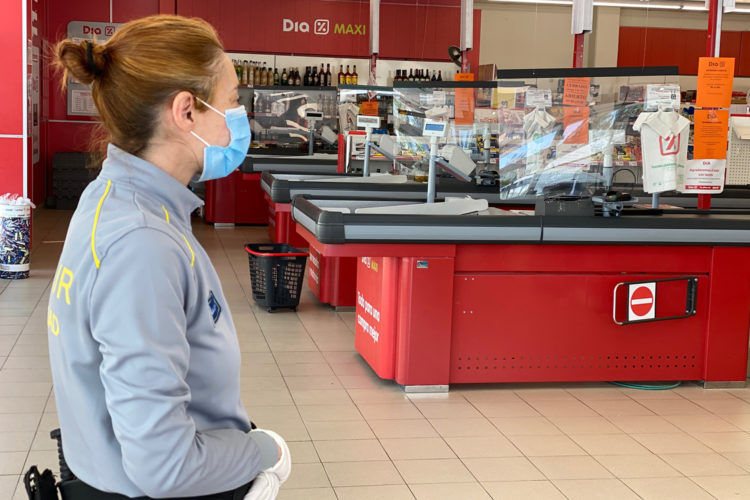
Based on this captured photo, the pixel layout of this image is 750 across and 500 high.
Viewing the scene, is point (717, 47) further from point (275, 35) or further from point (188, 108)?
point (275, 35)

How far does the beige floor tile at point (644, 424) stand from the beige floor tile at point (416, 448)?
3.12ft

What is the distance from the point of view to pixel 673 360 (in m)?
5.05

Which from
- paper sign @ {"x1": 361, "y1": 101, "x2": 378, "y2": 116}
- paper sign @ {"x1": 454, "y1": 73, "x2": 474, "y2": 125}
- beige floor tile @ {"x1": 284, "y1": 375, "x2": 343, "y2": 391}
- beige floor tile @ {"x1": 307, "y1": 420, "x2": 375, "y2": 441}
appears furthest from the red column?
beige floor tile @ {"x1": 307, "y1": 420, "x2": 375, "y2": 441}

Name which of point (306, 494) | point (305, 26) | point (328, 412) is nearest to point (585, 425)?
point (328, 412)

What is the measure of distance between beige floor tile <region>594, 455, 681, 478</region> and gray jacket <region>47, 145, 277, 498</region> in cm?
263

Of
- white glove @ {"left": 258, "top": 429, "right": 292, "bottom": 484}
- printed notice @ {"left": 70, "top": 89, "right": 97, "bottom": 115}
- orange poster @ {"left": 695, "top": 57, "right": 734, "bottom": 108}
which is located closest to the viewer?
white glove @ {"left": 258, "top": 429, "right": 292, "bottom": 484}

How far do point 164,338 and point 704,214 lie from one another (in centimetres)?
469

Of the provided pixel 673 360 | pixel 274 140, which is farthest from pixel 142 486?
pixel 274 140

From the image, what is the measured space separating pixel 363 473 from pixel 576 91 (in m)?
2.73

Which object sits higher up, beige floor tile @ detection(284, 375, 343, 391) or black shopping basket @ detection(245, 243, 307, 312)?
black shopping basket @ detection(245, 243, 307, 312)

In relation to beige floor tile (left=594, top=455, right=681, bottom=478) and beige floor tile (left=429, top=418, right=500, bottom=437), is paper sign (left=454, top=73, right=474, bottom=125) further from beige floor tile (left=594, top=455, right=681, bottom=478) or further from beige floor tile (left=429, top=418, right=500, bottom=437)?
beige floor tile (left=594, top=455, right=681, bottom=478)

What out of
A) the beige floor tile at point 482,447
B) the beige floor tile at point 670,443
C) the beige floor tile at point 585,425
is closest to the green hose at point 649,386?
the beige floor tile at point 585,425

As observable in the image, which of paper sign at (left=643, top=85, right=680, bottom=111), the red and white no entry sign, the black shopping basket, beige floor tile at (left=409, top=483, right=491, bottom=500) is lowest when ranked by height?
beige floor tile at (left=409, top=483, right=491, bottom=500)

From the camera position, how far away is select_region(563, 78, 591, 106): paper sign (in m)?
5.24
